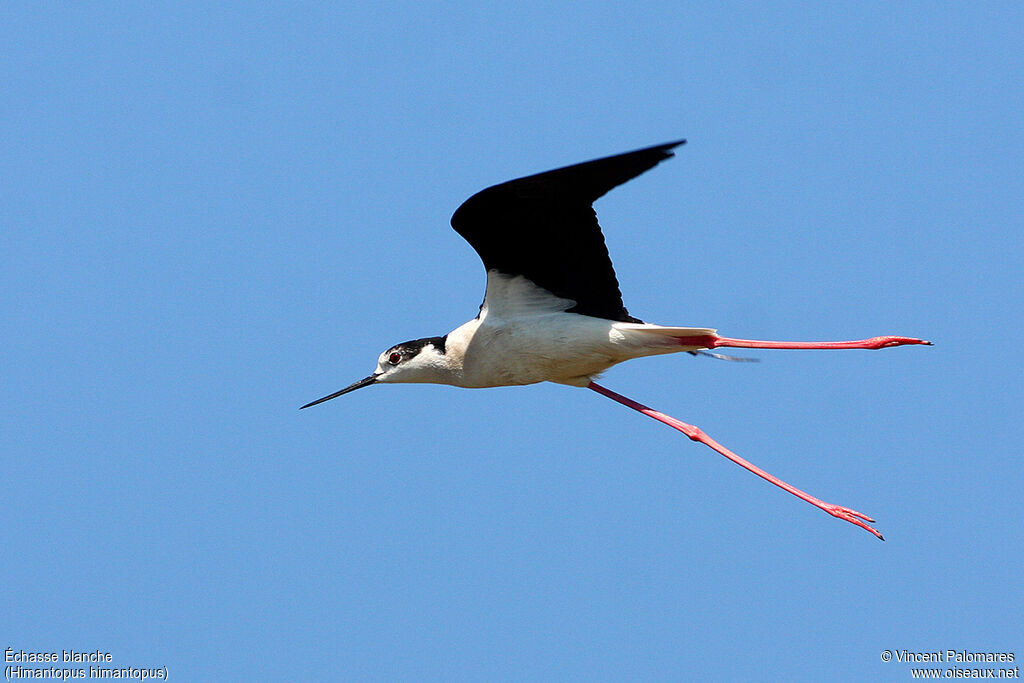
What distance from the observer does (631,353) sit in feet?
23.1

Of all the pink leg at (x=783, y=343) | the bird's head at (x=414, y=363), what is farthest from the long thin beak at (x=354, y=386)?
the pink leg at (x=783, y=343)

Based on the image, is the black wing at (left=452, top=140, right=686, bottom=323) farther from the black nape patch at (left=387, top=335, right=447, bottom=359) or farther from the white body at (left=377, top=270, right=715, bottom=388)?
the black nape patch at (left=387, top=335, right=447, bottom=359)

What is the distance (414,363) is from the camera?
7.53 m

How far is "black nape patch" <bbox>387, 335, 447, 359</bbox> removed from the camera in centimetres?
744

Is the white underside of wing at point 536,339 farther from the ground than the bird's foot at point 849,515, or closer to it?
farther from the ground

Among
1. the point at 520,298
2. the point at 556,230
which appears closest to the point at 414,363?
the point at 520,298

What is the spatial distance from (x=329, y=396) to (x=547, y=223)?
2.21 meters

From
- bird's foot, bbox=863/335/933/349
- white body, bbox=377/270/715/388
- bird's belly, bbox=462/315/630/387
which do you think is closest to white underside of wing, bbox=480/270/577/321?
white body, bbox=377/270/715/388

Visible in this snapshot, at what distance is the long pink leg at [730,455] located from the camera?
6807mm

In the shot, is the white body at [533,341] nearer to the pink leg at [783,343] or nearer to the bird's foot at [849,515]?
the pink leg at [783,343]

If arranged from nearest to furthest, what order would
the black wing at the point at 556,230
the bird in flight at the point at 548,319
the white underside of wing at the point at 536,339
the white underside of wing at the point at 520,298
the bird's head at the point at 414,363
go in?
the black wing at the point at 556,230 → the bird in flight at the point at 548,319 → the white underside of wing at the point at 536,339 → the white underside of wing at the point at 520,298 → the bird's head at the point at 414,363

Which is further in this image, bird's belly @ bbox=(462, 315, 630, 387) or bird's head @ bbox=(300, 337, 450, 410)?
bird's head @ bbox=(300, 337, 450, 410)

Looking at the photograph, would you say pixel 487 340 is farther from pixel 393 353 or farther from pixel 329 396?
pixel 329 396

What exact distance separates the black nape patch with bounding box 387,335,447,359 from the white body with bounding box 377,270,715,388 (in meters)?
0.06
